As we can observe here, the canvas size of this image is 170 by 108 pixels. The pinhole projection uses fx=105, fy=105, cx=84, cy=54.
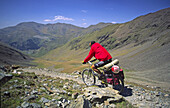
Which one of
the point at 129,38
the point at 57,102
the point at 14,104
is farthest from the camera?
the point at 129,38

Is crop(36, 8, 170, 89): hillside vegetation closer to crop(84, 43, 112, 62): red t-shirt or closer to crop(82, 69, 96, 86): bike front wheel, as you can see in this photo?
crop(82, 69, 96, 86): bike front wheel

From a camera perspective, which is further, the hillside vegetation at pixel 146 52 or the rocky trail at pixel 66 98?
the hillside vegetation at pixel 146 52

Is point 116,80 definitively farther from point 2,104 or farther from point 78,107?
point 2,104

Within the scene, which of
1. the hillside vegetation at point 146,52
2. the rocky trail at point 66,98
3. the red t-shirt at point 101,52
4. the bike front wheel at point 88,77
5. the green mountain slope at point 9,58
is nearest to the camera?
the rocky trail at point 66,98

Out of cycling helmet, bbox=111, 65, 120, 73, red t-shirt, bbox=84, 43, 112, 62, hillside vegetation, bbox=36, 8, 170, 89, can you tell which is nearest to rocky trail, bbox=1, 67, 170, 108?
cycling helmet, bbox=111, 65, 120, 73

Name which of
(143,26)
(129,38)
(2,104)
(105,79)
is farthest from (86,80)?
(143,26)

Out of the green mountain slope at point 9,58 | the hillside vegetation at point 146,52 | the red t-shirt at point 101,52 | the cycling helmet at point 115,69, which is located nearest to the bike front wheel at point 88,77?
the red t-shirt at point 101,52

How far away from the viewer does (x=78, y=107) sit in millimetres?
5246

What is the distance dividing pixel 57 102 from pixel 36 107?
3.37 feet

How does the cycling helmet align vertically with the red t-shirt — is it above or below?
below

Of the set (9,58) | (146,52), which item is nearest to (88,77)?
(146,52)

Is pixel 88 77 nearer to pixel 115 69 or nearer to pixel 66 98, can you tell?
pixel 115 69

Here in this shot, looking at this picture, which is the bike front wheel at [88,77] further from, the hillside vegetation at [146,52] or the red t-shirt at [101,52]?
the hillside vegetation at [146,52]

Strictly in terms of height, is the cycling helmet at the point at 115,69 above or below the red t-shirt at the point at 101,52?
below
